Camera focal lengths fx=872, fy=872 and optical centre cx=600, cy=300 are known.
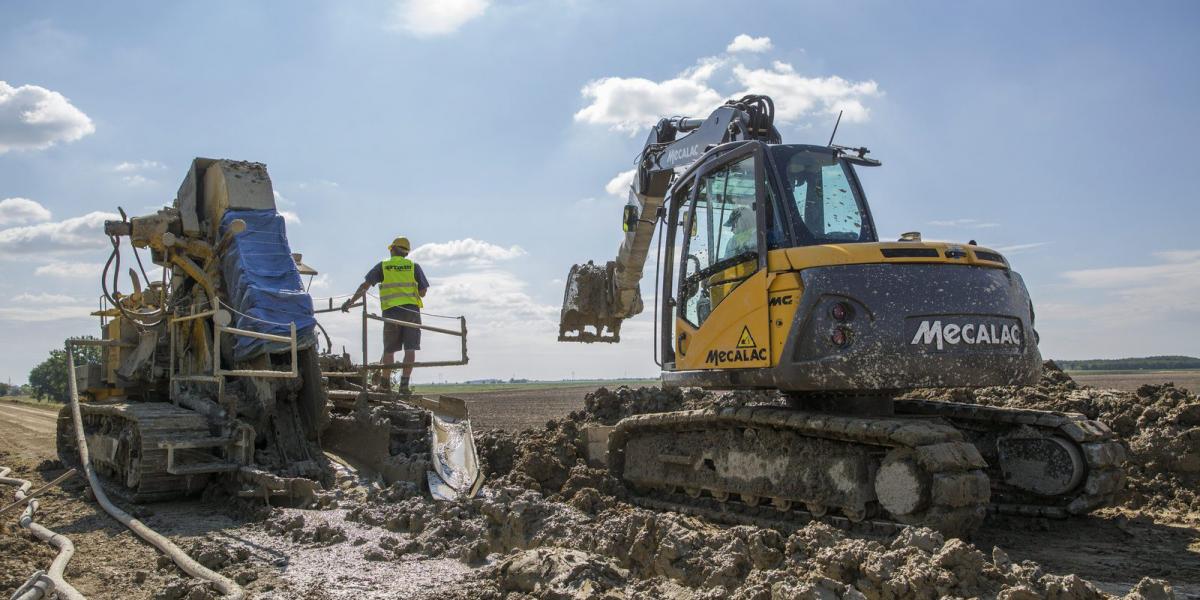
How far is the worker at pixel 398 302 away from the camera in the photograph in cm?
1088

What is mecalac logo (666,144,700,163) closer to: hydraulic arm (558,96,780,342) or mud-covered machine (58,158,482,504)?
hydraulic arm (558,96,780,342)

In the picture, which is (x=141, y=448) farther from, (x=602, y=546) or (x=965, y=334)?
(x=965, y=334)

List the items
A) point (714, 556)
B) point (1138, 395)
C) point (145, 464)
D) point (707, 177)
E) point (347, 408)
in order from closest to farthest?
point (714, 556)
point (707, 177)
point (145, 464)
point (1138, 395)
point (347, 408)

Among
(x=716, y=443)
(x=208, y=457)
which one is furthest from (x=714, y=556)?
(x=208, y=457)

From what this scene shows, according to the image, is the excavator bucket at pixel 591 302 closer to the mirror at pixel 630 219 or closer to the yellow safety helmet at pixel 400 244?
the mirror at pixel 630 219

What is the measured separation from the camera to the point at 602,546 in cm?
565

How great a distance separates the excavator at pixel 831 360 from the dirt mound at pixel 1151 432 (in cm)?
113

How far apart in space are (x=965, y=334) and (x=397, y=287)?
7080 millimetres

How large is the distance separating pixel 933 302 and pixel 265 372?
5.65 metres

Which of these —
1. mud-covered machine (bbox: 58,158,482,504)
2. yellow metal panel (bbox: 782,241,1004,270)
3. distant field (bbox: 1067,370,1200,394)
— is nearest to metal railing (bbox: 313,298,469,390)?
mud-covered machine (bbox: 58,158,482,504)

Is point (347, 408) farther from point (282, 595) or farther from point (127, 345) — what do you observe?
point (282, 595)

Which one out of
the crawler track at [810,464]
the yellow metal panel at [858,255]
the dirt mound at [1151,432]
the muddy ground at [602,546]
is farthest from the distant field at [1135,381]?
the yellow metal panel at [858,255]

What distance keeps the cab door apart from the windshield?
238 mm

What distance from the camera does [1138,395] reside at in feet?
28.5
